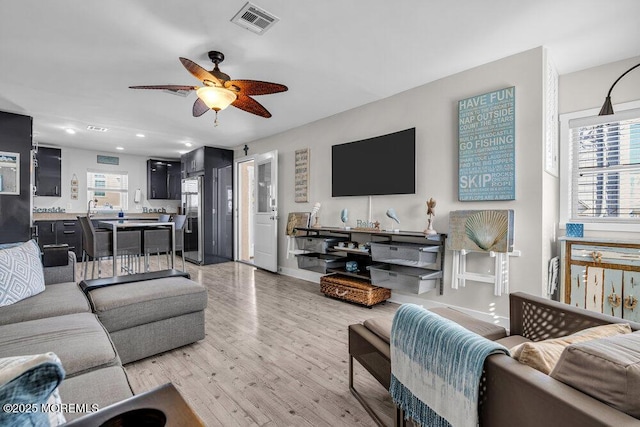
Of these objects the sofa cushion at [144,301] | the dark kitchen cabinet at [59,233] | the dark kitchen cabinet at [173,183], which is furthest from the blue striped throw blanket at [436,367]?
the dark kitchen cabinet at [173,183]

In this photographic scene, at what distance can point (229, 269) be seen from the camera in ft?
18.5

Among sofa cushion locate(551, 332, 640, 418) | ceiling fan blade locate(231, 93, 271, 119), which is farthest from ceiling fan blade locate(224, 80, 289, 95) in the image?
sofa cushion locate(551, 332, 640, 418)

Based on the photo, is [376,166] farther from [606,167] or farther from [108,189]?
[108,189]

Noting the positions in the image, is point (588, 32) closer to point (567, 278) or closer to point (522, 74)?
point (522, 74)

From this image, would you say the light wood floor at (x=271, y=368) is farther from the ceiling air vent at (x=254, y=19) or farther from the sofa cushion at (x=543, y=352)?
the ceiling air vent at (x=254, y=19)

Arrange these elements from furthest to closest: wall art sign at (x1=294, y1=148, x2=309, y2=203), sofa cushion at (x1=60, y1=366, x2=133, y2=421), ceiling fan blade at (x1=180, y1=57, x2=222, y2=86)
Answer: wall art sign at (x1=294, y1=148, x2=309, y2=203) → ceiling fan blade at (x1=180, y1=57, x2=222, y2=86) → sofa cushion at (x1=60, y1=366, x2=133, y2=421)

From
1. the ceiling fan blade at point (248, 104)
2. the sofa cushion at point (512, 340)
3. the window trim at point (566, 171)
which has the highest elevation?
the ceiling fan blade at point (248, 104)

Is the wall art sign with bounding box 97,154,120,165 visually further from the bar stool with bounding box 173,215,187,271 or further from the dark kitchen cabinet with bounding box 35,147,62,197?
the bar stool with bounding box 173,215,187,271

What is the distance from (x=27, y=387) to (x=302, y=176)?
4.45 metres

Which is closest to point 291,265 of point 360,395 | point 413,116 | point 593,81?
point 413,116

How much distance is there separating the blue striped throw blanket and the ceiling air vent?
2133 mm

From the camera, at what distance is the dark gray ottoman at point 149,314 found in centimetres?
209

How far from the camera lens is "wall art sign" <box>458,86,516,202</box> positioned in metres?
2.75

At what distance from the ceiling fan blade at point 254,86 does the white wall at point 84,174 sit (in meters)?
6.24
